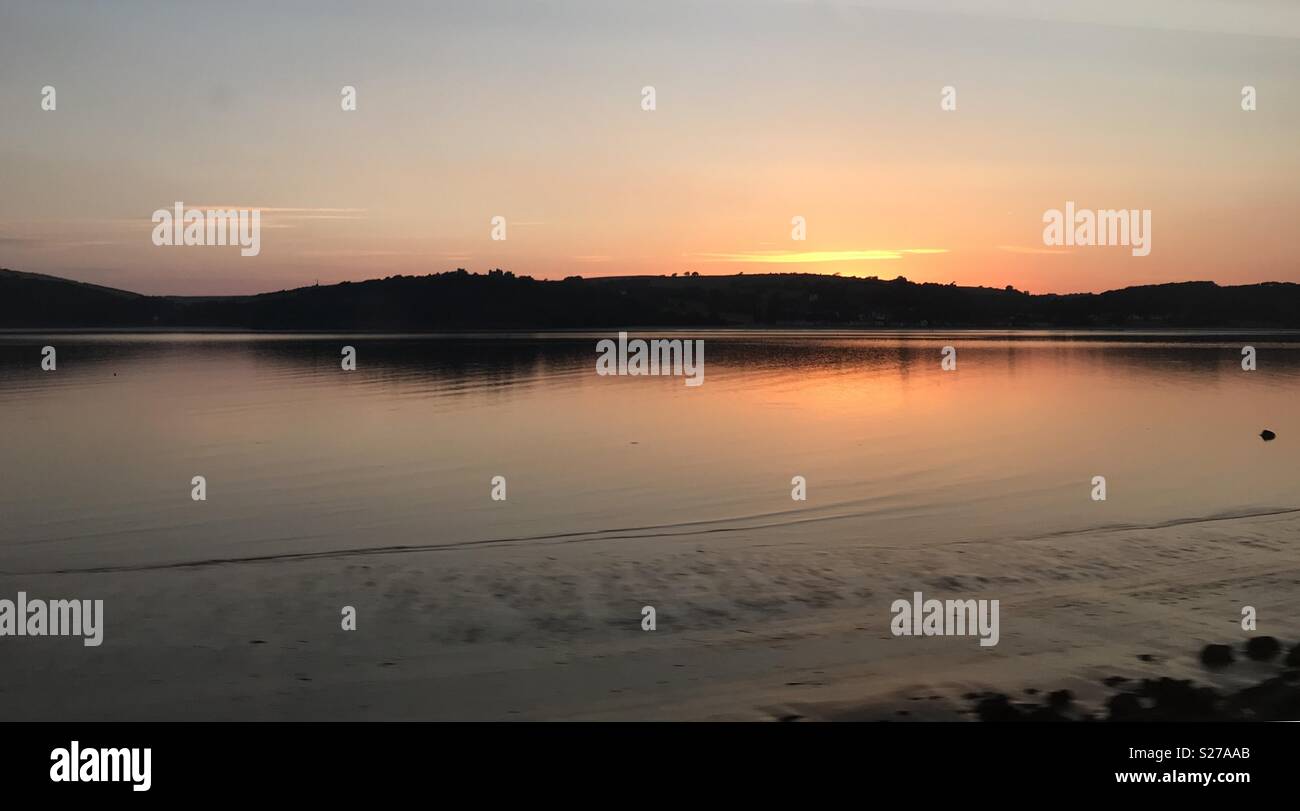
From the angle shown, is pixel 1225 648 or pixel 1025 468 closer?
pixel 1225 648

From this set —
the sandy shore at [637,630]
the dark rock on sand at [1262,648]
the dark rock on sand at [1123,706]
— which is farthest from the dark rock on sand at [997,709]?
the dark rock on sand at [1262,648]

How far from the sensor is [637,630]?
10.1 meters

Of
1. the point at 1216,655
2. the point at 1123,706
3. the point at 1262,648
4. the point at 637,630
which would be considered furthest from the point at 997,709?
the point at 637,630

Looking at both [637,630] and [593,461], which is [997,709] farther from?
[593,461]

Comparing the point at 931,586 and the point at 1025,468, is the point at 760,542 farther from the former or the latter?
the point at 1025,468

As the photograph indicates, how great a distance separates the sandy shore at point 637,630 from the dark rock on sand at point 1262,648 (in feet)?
0.93

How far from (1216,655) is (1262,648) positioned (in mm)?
563

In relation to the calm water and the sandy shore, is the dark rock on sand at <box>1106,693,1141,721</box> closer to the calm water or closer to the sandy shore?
the sandy shore

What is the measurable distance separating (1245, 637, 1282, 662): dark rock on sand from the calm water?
5.08 meters

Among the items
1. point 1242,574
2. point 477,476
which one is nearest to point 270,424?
point 477,476

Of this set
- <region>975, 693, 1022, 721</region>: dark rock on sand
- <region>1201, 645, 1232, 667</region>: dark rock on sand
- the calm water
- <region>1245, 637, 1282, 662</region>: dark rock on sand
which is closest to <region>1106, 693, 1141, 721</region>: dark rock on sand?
<region>975, 693, 1022, 721</region>: dark rock on sand
